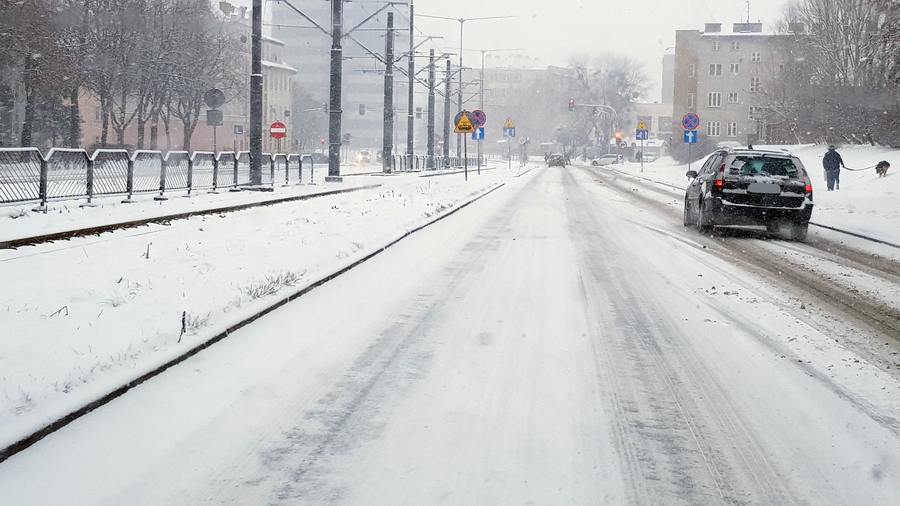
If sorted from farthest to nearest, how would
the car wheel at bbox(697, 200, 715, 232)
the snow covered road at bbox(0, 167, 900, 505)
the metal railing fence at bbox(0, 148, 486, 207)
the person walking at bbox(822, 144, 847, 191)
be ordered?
the person walking at bbox(822, 144, 847, 191)
the metal railing fence at bbox(0, 148, 486, 207)
the car wheel at bbox(697, 200, 715, 232)
the snow covered road at bbox(0, 167, 900, 505)

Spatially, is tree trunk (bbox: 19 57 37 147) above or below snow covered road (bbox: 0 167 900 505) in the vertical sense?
above

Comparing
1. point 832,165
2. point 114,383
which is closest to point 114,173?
point 114,383

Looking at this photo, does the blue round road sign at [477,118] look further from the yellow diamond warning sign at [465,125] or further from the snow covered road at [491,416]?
the snow covered road at [491,416]

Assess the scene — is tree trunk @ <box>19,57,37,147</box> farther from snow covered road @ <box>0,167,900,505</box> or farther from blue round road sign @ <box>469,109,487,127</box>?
snow covered road @ <box>0,167,900,505</box>

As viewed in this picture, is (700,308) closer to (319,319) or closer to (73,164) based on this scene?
(319,319)

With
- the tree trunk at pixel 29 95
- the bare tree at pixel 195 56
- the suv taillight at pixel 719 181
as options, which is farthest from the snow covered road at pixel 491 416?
the bare tree at pixel 195 56

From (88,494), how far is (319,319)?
11.6ft

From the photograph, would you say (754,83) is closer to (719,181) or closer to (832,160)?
(832,160)

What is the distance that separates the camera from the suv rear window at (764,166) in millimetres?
14641

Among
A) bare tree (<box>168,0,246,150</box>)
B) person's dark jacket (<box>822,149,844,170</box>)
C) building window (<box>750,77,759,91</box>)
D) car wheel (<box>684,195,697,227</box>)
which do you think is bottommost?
car wheel (<box>684,195,697,227</box>)

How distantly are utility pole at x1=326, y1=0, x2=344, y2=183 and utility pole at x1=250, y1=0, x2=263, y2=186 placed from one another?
4516 millimetres

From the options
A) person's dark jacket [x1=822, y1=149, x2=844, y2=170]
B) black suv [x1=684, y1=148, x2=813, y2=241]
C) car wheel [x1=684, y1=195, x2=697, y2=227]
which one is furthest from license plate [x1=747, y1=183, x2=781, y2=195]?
person's dark jacket [x1=822, y1=149, x2=844, y2=170]

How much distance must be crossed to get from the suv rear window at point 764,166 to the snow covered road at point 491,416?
24.1 ft

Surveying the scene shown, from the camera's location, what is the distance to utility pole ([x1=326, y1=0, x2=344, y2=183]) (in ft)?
97.2
